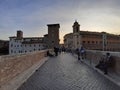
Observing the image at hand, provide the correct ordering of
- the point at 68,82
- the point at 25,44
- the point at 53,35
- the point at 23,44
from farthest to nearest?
1. the point at 23,44
2. the point at 25,44
3. the point at 53,35
4. the point at 68,82

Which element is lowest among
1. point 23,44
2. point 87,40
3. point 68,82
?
point 68,82

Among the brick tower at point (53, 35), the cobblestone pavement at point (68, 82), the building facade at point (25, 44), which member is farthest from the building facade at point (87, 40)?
the cobblestone pavement at point (68, 82)

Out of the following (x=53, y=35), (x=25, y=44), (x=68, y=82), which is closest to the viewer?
(x=68, y=82)

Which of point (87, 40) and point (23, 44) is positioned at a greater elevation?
point (87, 40)

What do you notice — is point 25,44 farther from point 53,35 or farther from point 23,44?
point 53,35

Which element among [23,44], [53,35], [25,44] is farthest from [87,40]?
[23,44]

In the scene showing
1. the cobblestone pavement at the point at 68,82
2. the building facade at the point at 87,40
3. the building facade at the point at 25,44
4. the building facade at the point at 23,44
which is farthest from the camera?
the building facade at the point at 23,44

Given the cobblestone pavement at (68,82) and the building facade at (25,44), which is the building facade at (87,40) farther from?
the cobblestone pavement at (68,82)

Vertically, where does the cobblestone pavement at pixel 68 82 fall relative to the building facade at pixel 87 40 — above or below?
below

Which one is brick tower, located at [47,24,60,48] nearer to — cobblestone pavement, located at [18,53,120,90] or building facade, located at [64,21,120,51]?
building facade, located at [64,21,120,51]

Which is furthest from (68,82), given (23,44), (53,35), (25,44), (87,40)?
(23,44)

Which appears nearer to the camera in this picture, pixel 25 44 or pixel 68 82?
pixel 68 82

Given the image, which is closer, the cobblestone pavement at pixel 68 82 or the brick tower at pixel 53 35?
the cobblestone pavement at pixel 68 82

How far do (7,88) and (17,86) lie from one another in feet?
2.29
